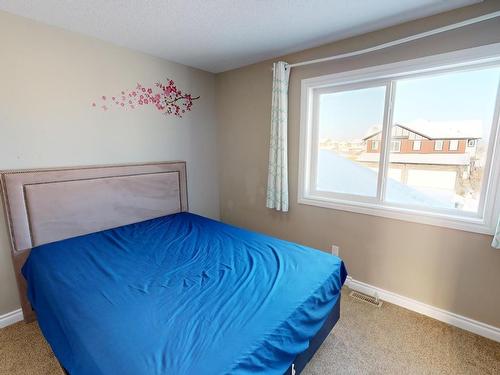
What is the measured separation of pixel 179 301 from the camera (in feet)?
4.20

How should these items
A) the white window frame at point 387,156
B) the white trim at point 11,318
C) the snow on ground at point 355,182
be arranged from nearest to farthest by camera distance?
the white window frame at point 387,156 < the white trim at point 11,318 < the snow on ground at point 355,182

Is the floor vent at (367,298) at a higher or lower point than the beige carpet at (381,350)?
higher

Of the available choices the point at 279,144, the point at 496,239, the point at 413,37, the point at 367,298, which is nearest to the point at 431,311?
the point at 367,298

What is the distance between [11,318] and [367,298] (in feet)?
9.71

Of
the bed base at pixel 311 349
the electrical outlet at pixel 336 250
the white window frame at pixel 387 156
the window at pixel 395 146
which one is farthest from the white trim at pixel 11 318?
the window at pixel 395 146

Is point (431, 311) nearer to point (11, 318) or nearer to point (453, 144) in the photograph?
point (453, 144)

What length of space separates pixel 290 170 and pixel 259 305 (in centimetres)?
164

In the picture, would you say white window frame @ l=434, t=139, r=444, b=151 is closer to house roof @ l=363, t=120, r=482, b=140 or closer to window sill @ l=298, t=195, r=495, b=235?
house roof @ l=363, t=120, r=482, b=140

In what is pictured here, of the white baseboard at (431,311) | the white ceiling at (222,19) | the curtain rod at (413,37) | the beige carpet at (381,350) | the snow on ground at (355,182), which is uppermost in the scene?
the white ceiling at (222,19)

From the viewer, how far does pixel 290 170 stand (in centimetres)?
264

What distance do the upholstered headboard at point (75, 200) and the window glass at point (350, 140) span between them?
5.59 ft

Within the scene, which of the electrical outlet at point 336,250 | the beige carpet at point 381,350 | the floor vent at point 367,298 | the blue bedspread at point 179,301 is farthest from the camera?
the electrical outlet at point 336,250

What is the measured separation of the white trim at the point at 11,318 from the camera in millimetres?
1900

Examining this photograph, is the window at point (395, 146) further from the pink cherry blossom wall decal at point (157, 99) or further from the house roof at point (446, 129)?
the pink cherry blossom wall decal at point (157, 99)
